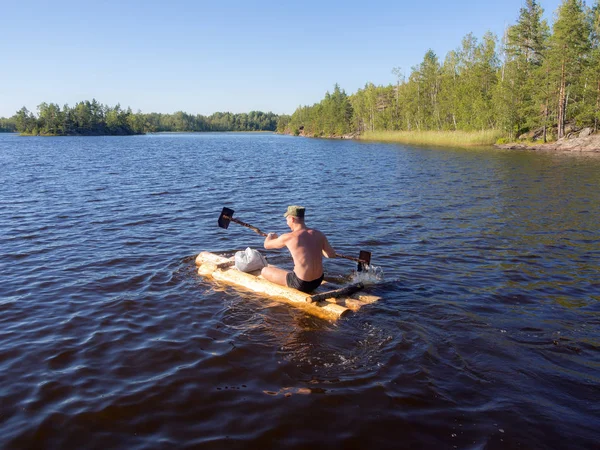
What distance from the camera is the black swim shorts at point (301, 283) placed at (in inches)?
347

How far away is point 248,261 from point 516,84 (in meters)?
57.4

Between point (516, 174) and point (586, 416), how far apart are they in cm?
2663

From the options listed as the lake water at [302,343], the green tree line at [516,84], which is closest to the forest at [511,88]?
the green tree line at [516,84]

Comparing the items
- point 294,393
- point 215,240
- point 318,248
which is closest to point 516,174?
point 215,240

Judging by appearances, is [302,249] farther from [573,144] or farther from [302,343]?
[573,144]

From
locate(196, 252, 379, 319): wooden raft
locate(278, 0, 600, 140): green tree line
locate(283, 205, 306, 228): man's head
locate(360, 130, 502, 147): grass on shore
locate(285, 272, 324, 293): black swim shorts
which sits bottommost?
locate(196, 252, 379, 319): wooden raft

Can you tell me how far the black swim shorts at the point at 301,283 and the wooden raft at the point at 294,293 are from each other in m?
0.11

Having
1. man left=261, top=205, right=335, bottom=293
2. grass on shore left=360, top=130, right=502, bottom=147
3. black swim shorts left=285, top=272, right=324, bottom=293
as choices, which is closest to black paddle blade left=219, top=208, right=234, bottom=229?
man left=261, top=205, right=335, bottom=293

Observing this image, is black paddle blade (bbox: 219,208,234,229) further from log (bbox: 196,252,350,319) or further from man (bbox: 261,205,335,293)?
man (bbox: 261,205,335,293)

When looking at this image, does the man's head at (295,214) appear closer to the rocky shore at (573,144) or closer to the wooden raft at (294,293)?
the wooden raft at (294,293)

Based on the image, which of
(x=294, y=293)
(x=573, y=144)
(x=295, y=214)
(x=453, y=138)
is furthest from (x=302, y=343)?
(x=453, y=138)

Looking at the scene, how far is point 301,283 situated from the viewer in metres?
8.80

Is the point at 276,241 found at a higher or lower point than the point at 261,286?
higher

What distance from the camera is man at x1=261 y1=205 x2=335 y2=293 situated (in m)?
8.40
